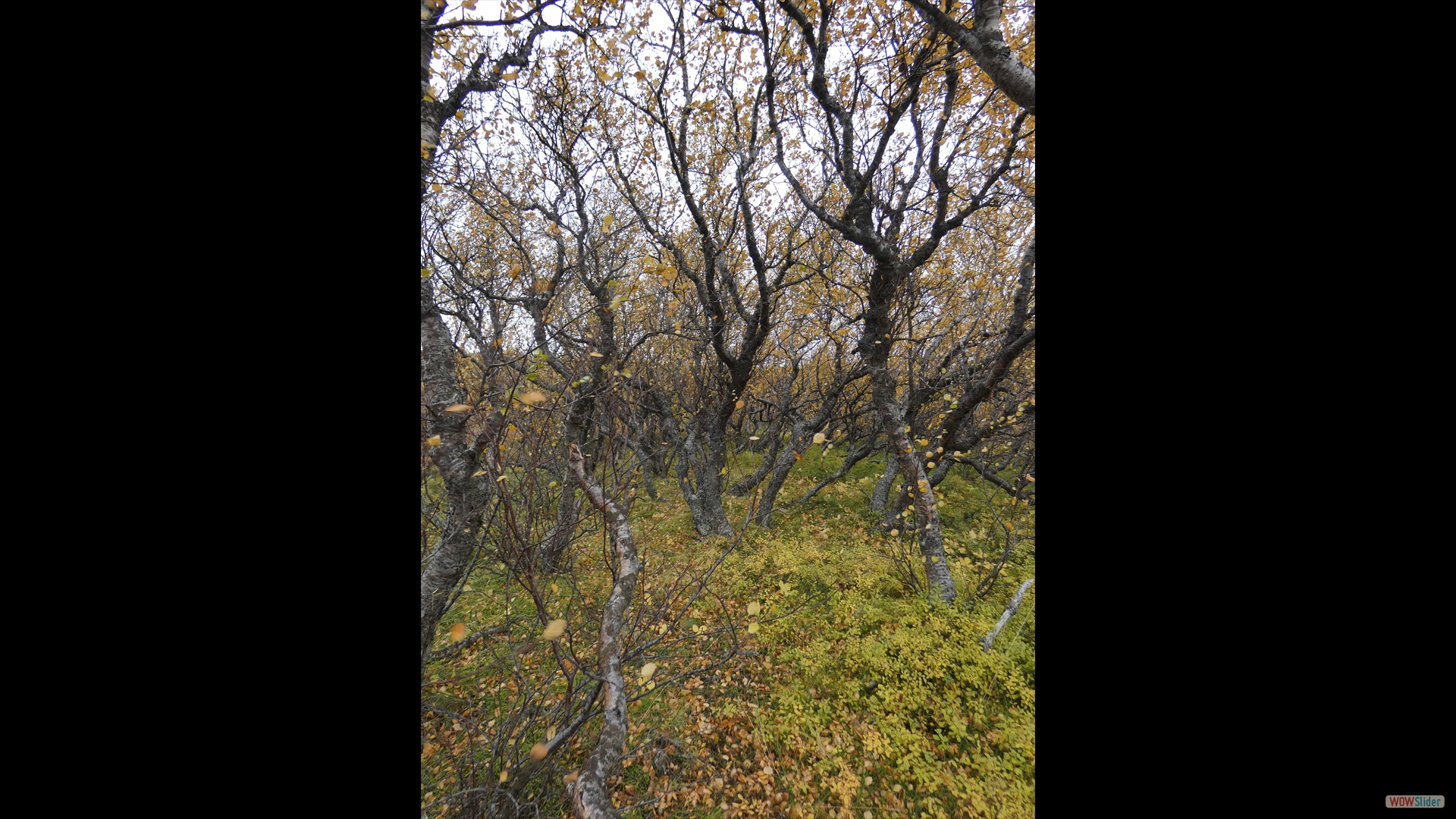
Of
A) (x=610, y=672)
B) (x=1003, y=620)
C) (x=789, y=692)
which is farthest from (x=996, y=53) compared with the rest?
(x=789, y=692)

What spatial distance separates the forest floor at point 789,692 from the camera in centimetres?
255

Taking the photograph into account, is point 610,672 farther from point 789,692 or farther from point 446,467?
point 446,467

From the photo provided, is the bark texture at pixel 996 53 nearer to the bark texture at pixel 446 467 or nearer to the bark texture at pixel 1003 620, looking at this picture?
the bark texture at pixel 1003 620

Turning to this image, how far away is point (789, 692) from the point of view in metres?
3.22

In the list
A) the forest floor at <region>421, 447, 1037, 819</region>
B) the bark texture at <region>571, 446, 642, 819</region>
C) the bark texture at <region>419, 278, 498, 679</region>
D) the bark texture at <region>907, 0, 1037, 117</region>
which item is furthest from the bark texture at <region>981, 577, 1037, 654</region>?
the bark texture at <region>419, 278, 498, 679</region>

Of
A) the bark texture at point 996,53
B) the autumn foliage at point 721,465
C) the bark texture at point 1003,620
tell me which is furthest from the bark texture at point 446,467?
the bark texture at point 1003,620

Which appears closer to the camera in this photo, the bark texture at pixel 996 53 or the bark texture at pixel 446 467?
the bark texture at pixel 996 53

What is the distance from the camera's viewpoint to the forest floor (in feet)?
8.36

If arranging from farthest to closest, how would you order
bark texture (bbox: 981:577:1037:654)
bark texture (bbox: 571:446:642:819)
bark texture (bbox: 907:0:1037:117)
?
bark texture (bbox: 981:577:1037:654)
bark texture (bbox: 907:0:1037:117)
bark texture (bbox: 571:446:642:819)

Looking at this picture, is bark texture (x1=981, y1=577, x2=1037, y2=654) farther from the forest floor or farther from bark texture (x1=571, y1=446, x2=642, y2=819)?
bark texture (x1=571, y1=446, x2=642, y2=819)

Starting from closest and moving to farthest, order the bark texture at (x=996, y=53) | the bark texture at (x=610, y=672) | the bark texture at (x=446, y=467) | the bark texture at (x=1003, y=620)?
1. the bark texture at (x=610, y=672)
2. the bark texture at (x=996, y=53)
3. the bark texture at (x=446, y=467)
4. the bark texture at (x=1003, y=620)


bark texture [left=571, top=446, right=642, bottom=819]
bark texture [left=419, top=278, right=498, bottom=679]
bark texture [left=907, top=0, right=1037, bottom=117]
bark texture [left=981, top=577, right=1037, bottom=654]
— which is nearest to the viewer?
bark texture [left=571, top=446, right=642, bottom=819]
